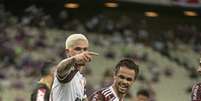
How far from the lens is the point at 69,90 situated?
5.50 m

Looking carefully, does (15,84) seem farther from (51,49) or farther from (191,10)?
(191,10)

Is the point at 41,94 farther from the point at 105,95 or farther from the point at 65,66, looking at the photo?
the point at 65,66

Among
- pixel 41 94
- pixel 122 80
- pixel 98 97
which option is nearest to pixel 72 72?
pixel 98 97

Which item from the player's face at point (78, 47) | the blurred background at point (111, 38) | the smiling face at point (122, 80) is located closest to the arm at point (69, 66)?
the player's face at point (78, 47)

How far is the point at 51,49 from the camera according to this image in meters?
19.6

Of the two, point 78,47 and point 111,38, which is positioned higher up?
point 78,47


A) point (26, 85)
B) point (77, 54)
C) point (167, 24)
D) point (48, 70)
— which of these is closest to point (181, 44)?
point (167, 24)

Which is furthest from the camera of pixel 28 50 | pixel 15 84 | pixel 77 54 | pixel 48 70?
pixel 28 50

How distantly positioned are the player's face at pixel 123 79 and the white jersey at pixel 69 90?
1.10 ft

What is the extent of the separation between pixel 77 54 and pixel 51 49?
14405 millimetres

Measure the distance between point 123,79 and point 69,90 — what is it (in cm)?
49

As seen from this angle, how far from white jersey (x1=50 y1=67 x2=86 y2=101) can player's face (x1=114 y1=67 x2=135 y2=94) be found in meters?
0.34

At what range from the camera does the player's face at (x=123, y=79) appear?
220 inches

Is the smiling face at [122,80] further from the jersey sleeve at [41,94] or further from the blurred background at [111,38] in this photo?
the blurred background at [111,38]
